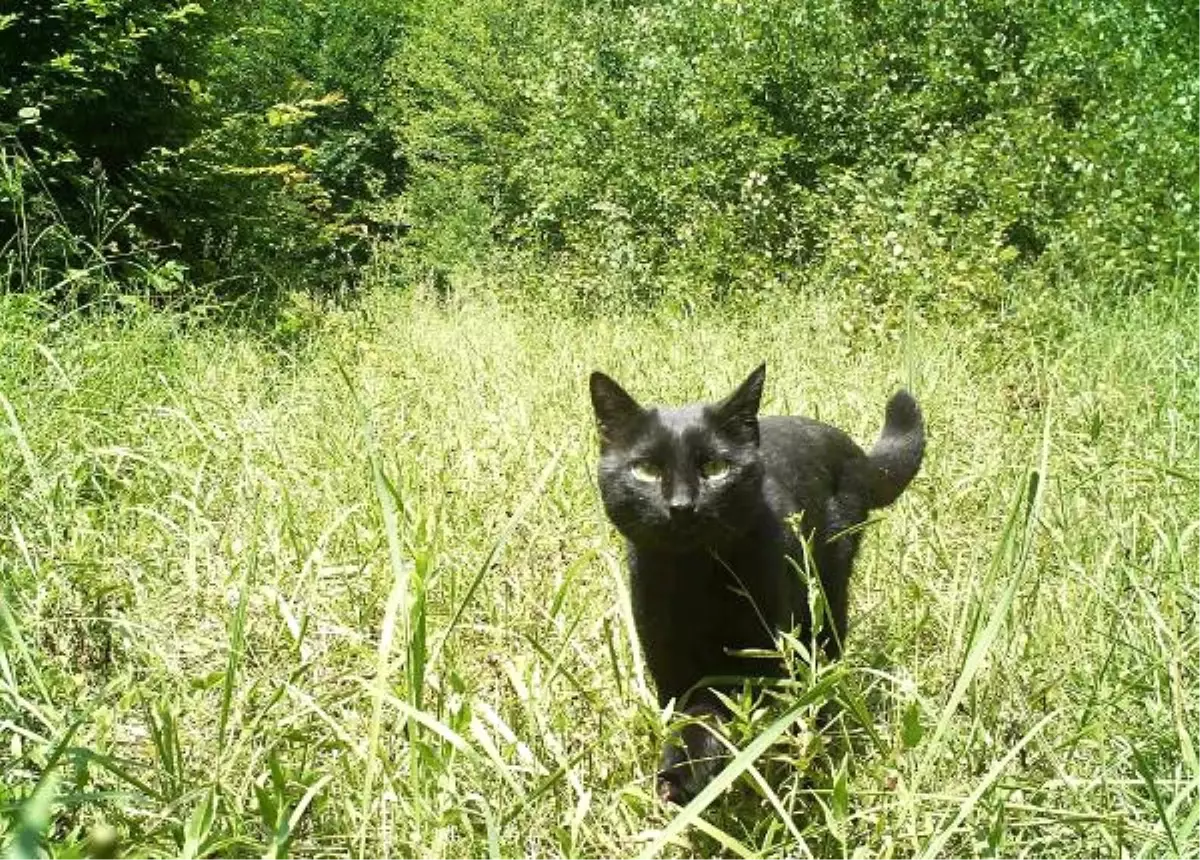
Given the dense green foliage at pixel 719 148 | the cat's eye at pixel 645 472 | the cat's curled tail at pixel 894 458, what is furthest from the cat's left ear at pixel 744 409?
the dense green foliage at pixel 719 148

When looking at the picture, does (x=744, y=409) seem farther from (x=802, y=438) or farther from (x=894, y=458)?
(x=894, y=458)

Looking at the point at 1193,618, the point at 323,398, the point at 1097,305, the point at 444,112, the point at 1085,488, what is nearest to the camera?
the point at 1193,618

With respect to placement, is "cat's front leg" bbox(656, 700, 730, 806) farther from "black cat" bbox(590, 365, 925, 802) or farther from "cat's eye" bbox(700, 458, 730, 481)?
"cat's eye" bbox(700, 458, 730, 481)

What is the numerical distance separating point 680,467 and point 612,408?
0.23 metres

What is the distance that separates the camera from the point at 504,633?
202cm

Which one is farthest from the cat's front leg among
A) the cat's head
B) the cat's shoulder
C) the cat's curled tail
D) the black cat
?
the cat's curled tail

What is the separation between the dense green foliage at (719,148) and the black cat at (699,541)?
270cm

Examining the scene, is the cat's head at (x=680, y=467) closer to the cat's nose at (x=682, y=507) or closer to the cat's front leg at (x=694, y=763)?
the cat's nose at (x=682, y=507)

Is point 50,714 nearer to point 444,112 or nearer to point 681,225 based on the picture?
point 681,225

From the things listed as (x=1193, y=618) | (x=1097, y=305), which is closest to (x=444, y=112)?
(x=1097, y=305)

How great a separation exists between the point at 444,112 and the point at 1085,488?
499 inches

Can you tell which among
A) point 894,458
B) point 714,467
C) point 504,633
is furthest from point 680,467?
point 894,458

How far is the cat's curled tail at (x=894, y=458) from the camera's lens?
2.61m

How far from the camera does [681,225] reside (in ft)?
28.2
